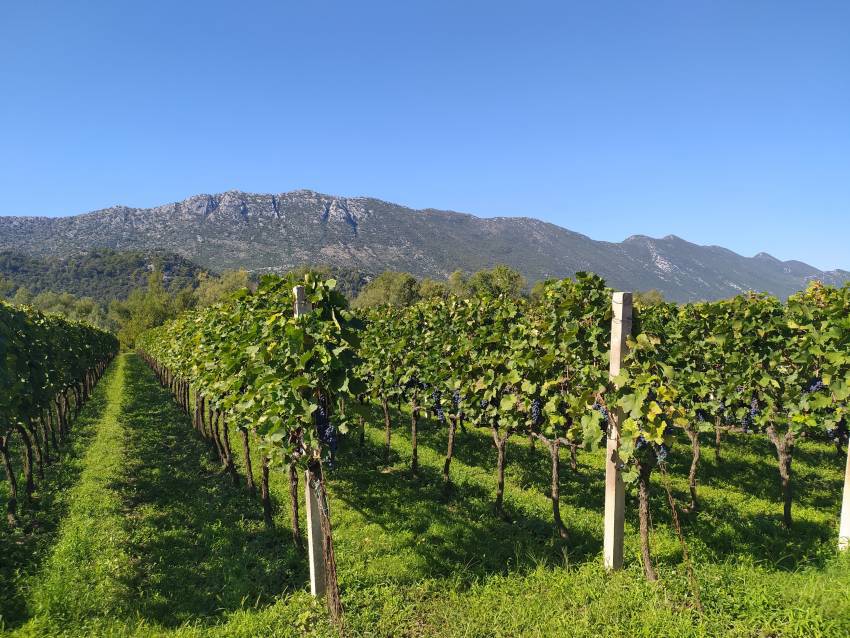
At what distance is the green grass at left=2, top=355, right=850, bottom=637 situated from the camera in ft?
15.0

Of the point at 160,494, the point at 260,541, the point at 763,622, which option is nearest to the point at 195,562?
the point at 260,541

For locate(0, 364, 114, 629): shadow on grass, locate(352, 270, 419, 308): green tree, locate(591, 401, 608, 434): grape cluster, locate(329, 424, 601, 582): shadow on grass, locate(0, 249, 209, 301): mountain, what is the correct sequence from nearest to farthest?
locate(591, 401, 608, 434): grape cluster
locate(0, 364, 114, 629): shadow on grass
locate(329, 424, 601, 582): shadow on grass
locate(352, 270, 419, 308): green tree
locate(0, 249, 209, 301): mountain

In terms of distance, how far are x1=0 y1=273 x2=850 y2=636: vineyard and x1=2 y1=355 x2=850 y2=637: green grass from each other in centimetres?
4

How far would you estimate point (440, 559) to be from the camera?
614cm

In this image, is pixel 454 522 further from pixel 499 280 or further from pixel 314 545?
pixel 499 280

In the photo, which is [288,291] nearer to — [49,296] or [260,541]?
[260,541]

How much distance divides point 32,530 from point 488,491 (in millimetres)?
7743

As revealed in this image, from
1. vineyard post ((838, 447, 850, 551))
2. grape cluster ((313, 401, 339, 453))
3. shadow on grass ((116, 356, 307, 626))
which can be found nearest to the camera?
grape cluster ((313, 401, 339, 453))

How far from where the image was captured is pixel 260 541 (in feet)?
23.1

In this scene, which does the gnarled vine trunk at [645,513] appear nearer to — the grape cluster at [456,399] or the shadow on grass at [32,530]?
the grape cluster at [456,399]

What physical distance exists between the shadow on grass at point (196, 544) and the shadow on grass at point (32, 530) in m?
1.08

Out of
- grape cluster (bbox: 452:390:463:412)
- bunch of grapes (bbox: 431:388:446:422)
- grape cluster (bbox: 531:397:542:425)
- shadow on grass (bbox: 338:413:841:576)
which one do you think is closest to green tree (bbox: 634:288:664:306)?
grape cluster (bbox: 531:397:542:425)

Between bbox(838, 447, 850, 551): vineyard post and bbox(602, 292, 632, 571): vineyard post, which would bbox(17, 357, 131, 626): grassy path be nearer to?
bbox(602, 292, 632, 571): vineyard post

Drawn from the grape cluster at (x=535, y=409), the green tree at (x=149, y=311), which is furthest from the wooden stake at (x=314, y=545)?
the green tree at (x=149, y=311)
